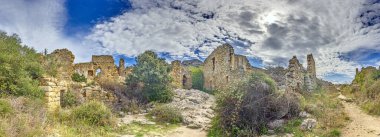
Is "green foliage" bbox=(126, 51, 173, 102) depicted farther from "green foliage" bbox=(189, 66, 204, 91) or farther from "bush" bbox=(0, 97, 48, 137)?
"green foliage" bbox=(189, 66, 204, 91)

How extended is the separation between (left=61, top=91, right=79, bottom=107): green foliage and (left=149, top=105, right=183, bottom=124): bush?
395cm

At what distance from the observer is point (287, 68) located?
2125 centimetres

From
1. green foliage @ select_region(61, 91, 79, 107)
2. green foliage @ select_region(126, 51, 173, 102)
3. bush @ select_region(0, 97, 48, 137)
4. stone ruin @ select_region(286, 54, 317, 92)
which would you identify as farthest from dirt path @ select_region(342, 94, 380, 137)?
green foliage @ select_region(61, 91, 79, 107)

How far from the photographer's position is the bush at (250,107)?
1100 centimetres

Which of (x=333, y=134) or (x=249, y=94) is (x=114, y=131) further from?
(x=333, y=134)

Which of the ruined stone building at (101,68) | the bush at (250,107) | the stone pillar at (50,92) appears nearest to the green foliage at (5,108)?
the stone pillar at (50,92)

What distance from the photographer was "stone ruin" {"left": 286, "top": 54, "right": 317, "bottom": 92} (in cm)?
2048

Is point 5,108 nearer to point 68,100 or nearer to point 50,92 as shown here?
point 50,92

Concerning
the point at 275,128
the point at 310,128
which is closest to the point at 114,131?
the point at 275,128

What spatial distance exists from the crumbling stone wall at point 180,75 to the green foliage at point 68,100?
11.9 meters

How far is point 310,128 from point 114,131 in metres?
7.65

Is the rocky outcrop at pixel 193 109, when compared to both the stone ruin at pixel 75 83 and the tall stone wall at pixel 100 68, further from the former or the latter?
the tall stone wall at pixel 100 68

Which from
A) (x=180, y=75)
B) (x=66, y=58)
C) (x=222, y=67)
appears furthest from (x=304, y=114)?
(x=66, y=58)

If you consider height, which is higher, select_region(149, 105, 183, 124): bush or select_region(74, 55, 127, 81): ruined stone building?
select_region(74, 55, 127, 81): ruined stone building
